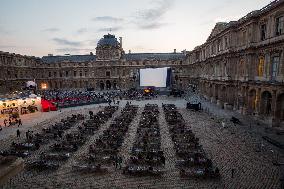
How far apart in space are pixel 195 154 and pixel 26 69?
7225 cm

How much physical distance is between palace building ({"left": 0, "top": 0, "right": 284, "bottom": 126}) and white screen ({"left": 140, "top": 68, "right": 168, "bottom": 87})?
12.8ft

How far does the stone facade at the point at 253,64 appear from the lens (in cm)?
2875

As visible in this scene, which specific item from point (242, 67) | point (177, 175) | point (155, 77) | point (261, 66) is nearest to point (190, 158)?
point (177, 175)

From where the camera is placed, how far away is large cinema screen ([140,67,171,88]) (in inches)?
2724

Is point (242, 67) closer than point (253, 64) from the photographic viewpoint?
No

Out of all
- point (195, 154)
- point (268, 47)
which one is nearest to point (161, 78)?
point (268, 47)

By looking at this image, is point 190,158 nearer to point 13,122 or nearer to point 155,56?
point 13,122

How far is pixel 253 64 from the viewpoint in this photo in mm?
34250

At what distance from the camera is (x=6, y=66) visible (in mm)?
64812

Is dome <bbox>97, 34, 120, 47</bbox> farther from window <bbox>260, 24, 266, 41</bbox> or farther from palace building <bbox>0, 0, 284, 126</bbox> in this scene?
window <bbox>260, 24, 266, 41</bbox>

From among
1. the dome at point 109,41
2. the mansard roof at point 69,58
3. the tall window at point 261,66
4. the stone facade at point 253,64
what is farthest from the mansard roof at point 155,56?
the tall window at point 261,66

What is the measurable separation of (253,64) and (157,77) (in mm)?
37386

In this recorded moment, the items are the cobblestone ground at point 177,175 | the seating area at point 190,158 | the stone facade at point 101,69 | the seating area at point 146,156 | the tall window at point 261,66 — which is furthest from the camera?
the stone facade at point 101,69

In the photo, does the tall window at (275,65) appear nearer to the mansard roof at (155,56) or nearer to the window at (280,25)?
the window at (280,25)
